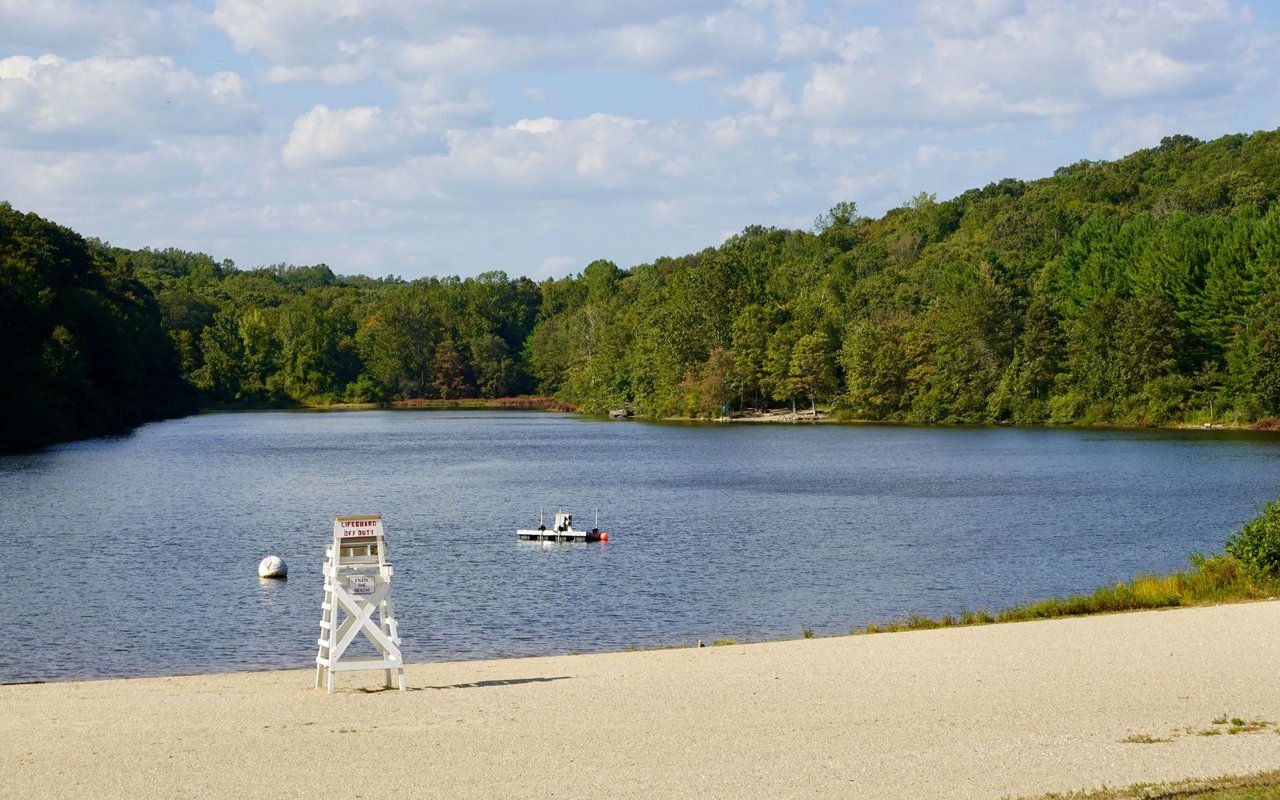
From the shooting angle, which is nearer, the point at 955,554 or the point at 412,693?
the point at 412,693

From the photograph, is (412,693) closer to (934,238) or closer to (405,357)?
(934,238)

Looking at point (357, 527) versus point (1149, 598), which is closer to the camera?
point (357, 527)

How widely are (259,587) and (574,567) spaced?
8102 millimetres

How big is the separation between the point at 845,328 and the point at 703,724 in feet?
350

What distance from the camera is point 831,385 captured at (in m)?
117

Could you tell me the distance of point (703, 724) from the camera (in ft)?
47.7

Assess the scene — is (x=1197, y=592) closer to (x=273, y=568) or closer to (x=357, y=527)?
(x=357, y=527)

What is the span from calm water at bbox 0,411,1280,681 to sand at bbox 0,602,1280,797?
578 centimetres

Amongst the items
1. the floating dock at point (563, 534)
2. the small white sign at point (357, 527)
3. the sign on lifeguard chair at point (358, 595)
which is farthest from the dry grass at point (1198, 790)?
the floating dock at point (563, 534)

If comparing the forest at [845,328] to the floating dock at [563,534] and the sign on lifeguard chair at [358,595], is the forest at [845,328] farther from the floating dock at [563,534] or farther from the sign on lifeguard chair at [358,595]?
the sign on lifeguard chair at [358,595]

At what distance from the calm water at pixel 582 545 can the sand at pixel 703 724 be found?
578 cm

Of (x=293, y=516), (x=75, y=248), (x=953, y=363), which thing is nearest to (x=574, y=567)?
(x=293, y=516)

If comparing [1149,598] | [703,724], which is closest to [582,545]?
[1149,598]

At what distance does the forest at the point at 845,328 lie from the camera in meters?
91.3
